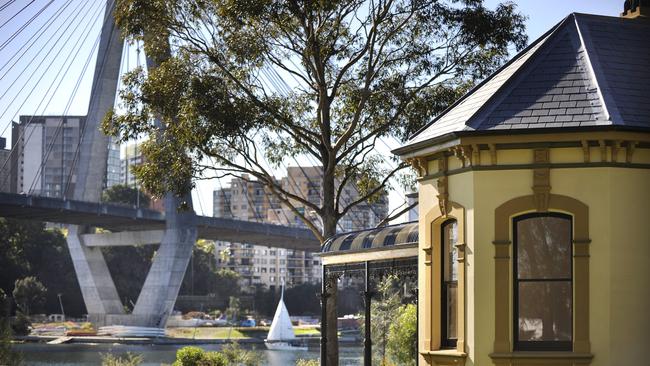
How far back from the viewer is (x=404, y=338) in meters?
52.2

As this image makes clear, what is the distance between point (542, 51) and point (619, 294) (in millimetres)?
4766

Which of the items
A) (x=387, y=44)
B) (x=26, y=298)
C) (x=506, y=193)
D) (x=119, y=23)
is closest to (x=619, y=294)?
(x=506, y=193)

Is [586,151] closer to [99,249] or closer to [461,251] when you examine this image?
[461,251]

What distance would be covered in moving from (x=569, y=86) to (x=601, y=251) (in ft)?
9.96

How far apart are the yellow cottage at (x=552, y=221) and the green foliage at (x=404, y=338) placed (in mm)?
31906

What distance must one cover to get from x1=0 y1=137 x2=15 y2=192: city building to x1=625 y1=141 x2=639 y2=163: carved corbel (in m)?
56.7

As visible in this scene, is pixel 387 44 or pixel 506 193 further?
pixel 387 44

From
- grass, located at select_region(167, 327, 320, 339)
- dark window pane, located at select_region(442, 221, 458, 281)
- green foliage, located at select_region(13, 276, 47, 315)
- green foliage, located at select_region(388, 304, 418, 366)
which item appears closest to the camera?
dark window pane, located at select_region(442, 221, 458, 281)

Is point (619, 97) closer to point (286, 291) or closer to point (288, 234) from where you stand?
point (288, 234)

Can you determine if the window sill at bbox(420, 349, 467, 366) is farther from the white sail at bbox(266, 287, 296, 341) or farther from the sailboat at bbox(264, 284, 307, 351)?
the white sail at bbox(266, 287, 296, 341)

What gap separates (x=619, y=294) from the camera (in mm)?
17297

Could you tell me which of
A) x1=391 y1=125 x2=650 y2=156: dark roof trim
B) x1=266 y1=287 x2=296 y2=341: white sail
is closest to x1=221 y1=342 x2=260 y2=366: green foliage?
x1=391 y1=125 x2=650 y2=156: dark roof trim

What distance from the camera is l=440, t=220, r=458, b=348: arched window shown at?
62.7ft

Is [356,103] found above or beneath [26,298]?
above
